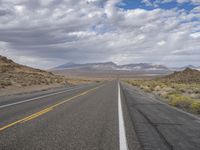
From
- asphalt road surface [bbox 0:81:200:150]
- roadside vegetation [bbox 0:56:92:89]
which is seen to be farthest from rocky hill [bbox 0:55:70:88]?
asphalt road surface [bbox 0:81:200:150]

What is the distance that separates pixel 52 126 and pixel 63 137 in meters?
1.62

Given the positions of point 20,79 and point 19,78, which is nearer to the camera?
point 20,79

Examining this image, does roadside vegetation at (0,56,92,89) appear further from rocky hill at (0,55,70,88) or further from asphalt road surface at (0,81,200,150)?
asphalt road surface at (0,81,200,150)

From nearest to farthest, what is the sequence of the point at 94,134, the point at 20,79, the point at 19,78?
the point at 94,134 → the point at 20,79 → the point at 19,78

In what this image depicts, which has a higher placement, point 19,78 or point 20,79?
point 19,78

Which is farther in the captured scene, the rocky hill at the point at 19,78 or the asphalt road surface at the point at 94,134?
the rocky hill at the point at 19,78

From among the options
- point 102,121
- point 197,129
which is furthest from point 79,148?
point 197,129

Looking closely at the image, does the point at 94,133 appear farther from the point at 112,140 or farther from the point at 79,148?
the point at 79,148

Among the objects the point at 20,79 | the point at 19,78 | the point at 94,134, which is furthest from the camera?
the point at 19,78

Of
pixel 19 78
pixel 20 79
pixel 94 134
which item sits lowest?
pixel 94 134

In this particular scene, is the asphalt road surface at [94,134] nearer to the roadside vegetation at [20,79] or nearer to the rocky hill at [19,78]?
the roadside vegetation at [20,79]

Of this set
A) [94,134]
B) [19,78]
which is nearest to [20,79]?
[19,78]

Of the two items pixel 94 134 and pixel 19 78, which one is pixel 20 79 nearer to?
pixel 19 78

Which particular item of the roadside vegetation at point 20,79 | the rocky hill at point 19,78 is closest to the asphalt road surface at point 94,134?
the roadside vegetation at point 20,79
